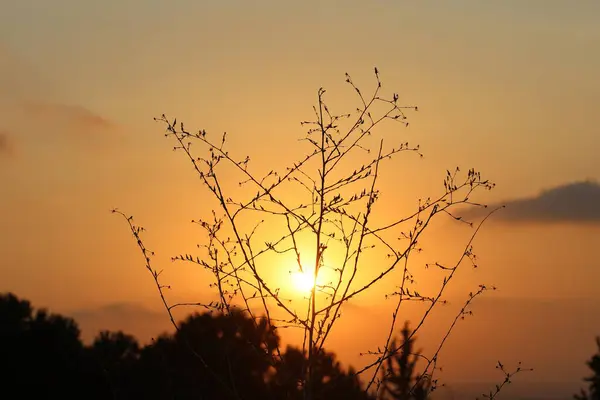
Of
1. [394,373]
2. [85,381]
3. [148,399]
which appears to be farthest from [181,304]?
[85,381]

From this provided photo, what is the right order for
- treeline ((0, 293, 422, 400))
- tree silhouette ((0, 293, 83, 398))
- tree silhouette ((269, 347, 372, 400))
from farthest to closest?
tree silhouette ((0, 293, 83, 398)), treeline ((0, 293, 422, 400)), tree silhouette ((269, 347, 372, 400))

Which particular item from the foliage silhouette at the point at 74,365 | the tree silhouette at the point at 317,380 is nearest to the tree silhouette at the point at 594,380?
the foliage silhouette at the point at 74,365

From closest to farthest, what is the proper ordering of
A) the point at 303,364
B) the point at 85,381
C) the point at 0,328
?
the point at 303,364 → the point at 85,381 → the point at 0,328

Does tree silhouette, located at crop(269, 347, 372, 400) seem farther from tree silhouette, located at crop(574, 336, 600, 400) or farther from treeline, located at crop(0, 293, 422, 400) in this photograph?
tree silhouette, located at crop(574, 336, 600, 400)

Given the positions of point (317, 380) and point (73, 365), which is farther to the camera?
point (73, 365)

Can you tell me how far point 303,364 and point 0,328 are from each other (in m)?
28.9

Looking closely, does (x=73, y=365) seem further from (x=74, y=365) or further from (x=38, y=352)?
(x=38, y=352)

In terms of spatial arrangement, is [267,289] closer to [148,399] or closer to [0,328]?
[148,399]

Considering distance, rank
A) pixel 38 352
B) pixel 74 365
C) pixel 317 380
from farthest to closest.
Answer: pixel 38 352
pixel 74 365
pixel 317 380

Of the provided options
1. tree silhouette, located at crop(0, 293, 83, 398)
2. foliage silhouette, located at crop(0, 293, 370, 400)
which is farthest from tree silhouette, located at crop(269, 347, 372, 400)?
tree silhouette, located at crop(0, 293, 83, 398)

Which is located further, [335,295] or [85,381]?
[85,381]

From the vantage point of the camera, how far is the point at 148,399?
61.7ft

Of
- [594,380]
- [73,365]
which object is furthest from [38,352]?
Answer: [594,380]

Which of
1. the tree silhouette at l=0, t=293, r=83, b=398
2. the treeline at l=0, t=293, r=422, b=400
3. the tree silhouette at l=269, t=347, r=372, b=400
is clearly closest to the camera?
the tree silhouette at l=269, t=347, r=372, b=400
